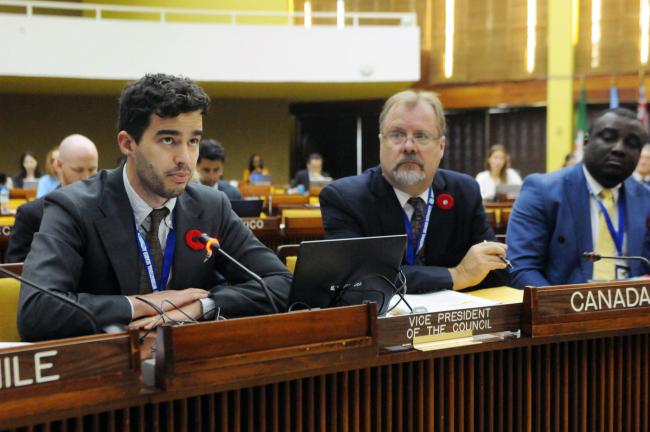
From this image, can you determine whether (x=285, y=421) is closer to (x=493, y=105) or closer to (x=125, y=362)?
(x=125, y=362)

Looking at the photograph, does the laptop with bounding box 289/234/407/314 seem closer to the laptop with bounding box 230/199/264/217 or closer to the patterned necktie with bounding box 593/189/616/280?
the patterned necktie with bounding box 593/189/616/280

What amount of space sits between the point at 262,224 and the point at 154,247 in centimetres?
327

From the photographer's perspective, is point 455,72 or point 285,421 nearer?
point 285,421

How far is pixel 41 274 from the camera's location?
6.88ft

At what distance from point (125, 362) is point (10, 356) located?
206mm

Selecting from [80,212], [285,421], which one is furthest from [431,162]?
[285,421]

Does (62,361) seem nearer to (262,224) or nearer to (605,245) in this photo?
(605,245)

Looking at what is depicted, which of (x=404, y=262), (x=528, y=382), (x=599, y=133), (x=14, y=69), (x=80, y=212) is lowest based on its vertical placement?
(x=528, y=382)

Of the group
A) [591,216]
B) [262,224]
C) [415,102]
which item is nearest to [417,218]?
[415,102]

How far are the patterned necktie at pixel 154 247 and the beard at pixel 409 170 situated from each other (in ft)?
2.97

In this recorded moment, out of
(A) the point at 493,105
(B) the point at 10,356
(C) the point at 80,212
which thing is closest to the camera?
(B) the point at 10,356

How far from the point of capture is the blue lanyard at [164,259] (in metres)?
2.27

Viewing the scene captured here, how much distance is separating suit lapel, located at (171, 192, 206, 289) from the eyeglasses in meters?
0.84

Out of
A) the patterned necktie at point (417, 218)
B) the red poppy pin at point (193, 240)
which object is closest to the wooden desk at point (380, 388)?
the red poppy pin at point (193, 240)
